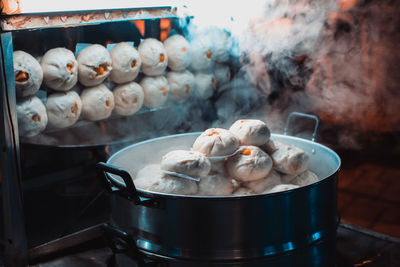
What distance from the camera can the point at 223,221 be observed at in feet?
Result: 4.01

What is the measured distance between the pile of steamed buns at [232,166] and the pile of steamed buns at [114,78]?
62 cm

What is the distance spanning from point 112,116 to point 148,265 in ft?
3.77

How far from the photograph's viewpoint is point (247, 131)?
1.49m

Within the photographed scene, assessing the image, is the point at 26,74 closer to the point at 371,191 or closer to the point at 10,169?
the point at 10,169

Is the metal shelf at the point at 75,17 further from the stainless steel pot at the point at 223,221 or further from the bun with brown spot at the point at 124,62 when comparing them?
the stainless steel pot at the point at 223,221

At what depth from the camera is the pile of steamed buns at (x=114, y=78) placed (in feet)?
5.79

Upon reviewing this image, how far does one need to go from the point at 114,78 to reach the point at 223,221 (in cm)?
119

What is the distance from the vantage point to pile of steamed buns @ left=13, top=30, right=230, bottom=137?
5.79 ft

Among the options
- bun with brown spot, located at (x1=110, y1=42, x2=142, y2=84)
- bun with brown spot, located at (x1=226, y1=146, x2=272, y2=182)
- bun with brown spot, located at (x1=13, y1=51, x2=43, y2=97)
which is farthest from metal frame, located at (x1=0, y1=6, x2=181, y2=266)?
bun with brown spot, located at (x1=226, y1=146, x2=272, y2=182)

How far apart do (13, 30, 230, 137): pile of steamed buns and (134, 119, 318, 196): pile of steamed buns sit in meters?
0.62

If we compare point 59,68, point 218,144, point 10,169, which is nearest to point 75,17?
point 59,68

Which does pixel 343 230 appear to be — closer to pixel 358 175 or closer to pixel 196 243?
pixel 196 243

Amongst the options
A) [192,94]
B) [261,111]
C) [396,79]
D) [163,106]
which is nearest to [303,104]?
[261,111]

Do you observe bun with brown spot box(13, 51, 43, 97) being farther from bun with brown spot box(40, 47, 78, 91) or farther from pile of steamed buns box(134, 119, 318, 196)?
pile of steamed buns box(134, 119, 318, 196)
